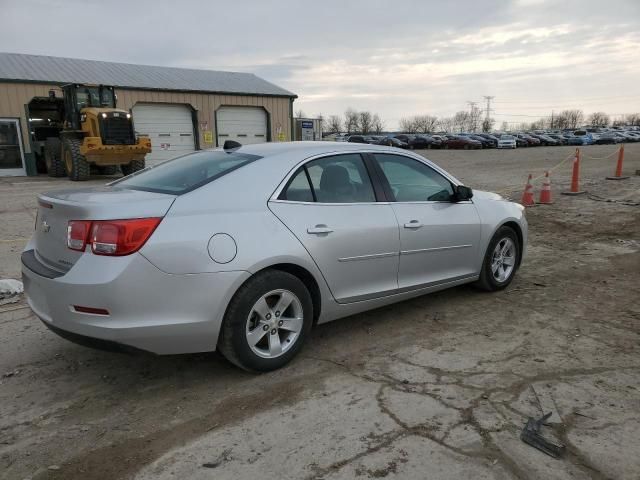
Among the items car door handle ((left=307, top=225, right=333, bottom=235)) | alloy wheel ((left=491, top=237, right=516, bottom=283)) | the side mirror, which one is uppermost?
the side mirror

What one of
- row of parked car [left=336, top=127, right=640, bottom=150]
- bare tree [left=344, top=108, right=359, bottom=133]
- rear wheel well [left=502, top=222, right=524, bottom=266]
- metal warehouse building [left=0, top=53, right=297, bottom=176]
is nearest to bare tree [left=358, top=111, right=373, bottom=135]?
bare tree [left=344, top=108, right=359, bottom=133]

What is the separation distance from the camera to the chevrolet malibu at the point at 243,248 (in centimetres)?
292

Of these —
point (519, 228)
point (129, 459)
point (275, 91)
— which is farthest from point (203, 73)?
point (129, 459)

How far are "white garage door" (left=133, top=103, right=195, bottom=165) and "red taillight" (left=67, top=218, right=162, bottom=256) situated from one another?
21881 millimetres

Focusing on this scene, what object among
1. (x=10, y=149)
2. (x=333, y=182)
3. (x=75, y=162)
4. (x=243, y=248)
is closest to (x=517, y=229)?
(x=333, y=182)

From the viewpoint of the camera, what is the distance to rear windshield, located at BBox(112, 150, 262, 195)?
3.46m

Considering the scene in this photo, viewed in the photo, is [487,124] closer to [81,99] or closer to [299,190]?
[81,99]

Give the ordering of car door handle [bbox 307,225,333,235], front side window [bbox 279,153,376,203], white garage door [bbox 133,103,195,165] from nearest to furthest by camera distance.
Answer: car door handle [bbox 307,225,333,235], front side window [bbox 279,153,376,203], white garage door [bbox 133,103,195,165]

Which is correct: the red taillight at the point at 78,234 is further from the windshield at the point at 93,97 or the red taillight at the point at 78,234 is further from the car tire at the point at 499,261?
the windshield at the point at 93,97

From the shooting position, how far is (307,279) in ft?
11.9

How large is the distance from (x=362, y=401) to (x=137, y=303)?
1461 millimetres

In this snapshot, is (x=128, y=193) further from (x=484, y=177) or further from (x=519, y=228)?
(x=484, y=177)

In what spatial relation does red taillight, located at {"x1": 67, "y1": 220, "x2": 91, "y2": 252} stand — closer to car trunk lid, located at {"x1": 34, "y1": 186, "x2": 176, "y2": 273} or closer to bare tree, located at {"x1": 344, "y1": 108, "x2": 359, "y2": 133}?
car trunk lid, located at {"x1": 34, "y1": 186, "x2": 176, "y2": 273}

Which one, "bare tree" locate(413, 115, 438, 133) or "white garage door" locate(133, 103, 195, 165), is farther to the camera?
"bare tree" locate(413, 115, 438, 133)
